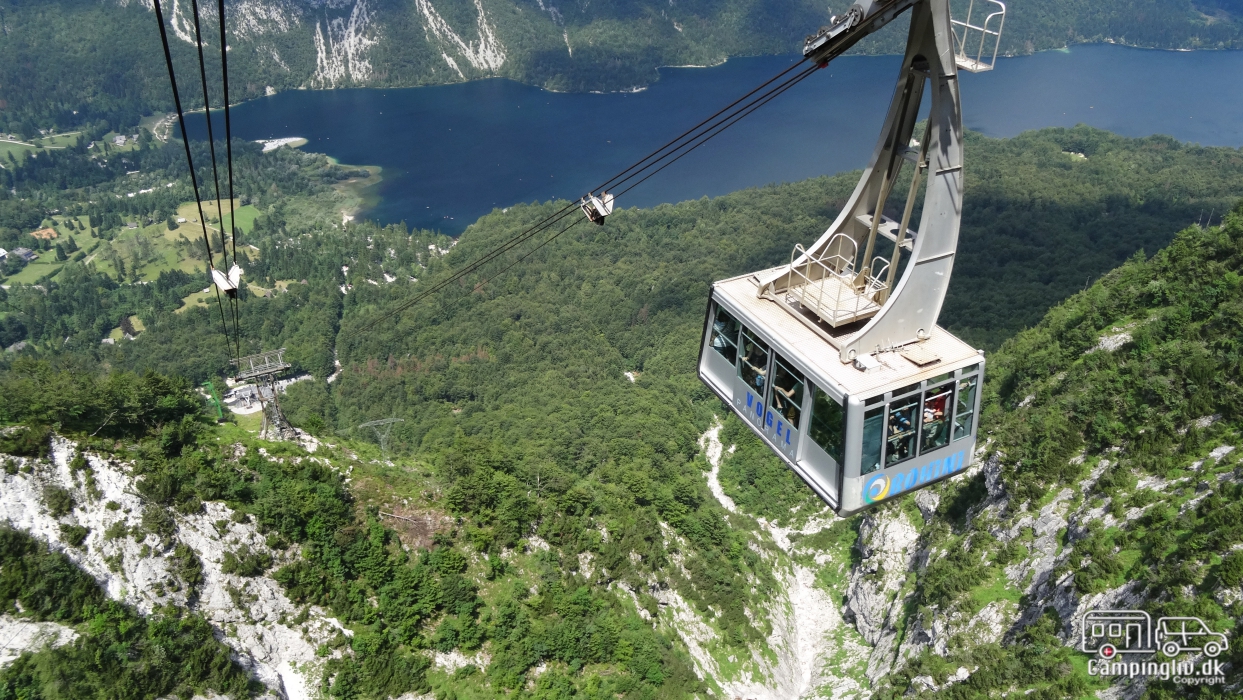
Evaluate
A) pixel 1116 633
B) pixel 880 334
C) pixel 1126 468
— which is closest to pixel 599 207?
pixel 880 334

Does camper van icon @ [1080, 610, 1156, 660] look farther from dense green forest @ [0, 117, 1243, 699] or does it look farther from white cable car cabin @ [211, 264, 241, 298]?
white cable car cabin @ [211, 264, 241, 298]

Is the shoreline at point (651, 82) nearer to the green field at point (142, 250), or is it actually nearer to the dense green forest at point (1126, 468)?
the green field at point (142, 250)

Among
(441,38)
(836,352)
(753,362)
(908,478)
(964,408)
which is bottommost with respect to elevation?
(441,38)

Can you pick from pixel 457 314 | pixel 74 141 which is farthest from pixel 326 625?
pixel 74 141

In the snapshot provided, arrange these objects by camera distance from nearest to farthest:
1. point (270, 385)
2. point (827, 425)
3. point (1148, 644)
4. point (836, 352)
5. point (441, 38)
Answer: point (827, 425) < point (836, 352) < point (1148, 644) < point (270, 385) < point (441, 38)

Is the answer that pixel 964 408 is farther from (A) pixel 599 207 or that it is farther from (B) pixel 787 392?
(A) pixel 599 207

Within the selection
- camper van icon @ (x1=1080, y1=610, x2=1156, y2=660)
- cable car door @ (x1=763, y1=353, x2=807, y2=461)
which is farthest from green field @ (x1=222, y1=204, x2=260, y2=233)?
camper van icon @ (x1=1080, y1=610, x2=1156, y2=660)
